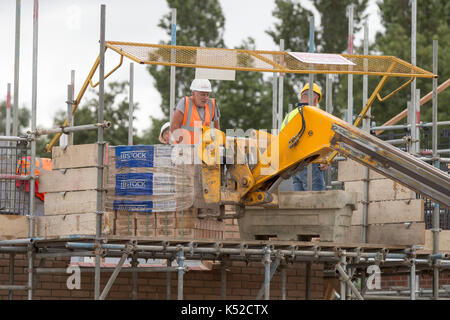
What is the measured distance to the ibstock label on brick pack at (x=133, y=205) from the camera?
14766 millimetres

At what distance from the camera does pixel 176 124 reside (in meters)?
15.5

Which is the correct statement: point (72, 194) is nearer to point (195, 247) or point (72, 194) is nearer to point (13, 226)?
point (13, 226)

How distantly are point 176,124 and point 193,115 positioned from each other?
0.29 meters

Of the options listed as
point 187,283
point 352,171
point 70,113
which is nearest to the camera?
point 70,113

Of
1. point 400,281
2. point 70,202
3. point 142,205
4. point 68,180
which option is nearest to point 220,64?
point 142,205

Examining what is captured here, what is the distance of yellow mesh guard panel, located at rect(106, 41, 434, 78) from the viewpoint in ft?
47.4

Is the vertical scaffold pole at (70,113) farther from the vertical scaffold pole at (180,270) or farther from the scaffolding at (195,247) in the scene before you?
the vertical scaffold pole at (180,270)

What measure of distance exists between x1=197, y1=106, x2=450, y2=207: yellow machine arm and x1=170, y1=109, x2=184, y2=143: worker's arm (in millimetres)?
513

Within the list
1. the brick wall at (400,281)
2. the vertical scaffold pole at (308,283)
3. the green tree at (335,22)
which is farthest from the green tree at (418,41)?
the vertical scaffold pole at (308,283)

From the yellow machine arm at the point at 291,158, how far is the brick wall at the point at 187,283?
272cm

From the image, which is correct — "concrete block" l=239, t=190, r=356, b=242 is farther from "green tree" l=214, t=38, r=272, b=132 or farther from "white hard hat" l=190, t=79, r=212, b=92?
"green tree" l=214, t=38, r=272, b=132

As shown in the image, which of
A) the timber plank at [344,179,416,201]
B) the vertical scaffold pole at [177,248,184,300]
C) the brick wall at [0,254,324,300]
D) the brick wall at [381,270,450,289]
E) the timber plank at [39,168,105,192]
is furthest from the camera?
the brick wall at [381,270,450,289]

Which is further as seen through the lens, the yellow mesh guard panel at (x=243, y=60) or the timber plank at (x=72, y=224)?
the yellow mesh guard panel at (x=243, y=60)

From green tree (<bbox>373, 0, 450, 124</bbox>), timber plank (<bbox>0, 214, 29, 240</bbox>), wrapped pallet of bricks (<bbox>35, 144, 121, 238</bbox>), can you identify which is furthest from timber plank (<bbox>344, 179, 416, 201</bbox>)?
green tree (<bbox>373, 0, 450, 124</bbox>)
